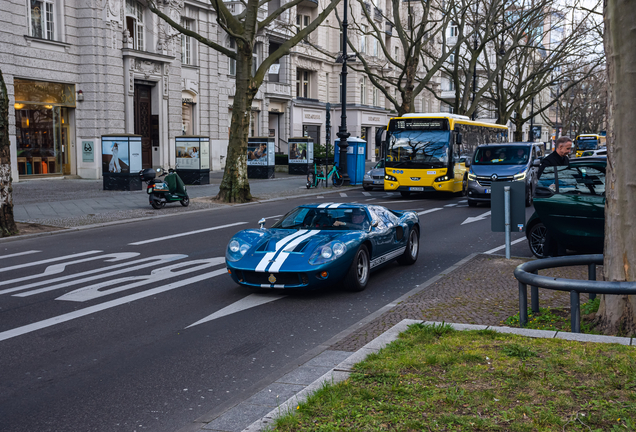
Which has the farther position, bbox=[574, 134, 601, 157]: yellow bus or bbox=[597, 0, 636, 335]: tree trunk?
bbox=[574, 134, 601, 157]: yellow bus

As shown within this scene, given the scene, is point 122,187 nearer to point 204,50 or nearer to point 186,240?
point 186,240

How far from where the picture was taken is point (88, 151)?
29.5 metres

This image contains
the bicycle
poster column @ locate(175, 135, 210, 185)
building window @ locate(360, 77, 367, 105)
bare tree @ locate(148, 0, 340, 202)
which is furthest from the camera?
building window @ locate(360, 77, 367, 105)

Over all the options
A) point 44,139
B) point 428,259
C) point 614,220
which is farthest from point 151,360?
point 44,139

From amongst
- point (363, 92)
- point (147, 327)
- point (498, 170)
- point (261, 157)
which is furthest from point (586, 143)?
point (147, 327)

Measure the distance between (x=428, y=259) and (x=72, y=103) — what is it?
890 inches

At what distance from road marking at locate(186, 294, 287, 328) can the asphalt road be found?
0.05ft

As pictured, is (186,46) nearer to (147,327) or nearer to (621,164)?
(147,327)

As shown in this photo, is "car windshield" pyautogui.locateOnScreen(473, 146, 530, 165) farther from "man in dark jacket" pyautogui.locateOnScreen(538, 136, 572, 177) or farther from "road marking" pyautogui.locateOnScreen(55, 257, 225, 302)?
"road marking" pyautogui.locateOnScreen(55, 257, 225, 302)

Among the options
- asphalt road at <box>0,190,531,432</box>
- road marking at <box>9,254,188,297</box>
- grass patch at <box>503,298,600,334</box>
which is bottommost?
asphalt road at <box>0,190,531,432</box>

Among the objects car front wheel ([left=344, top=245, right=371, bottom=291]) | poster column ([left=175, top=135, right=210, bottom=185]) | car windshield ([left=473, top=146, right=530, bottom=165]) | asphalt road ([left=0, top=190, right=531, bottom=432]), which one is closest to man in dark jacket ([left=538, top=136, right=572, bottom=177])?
asphalt road ([left=0, top=190, right=531, bottom=432])

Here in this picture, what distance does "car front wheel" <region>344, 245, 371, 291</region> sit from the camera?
8.50 meters

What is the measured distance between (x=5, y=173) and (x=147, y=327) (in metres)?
8.34

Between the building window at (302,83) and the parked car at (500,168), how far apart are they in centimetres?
3058
